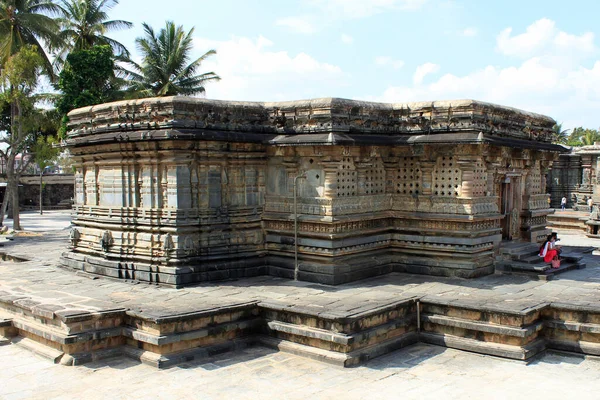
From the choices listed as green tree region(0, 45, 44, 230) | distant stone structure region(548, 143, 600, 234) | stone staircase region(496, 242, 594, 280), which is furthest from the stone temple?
distant stone structure region(548, 143, 600, 234)

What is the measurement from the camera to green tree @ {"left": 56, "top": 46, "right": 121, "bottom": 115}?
761 inches

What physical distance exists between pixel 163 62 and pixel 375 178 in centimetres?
1634

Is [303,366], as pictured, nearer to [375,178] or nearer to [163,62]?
[375,178]

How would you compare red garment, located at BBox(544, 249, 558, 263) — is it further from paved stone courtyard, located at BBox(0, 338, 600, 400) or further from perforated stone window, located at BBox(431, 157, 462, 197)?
paved stone courtyard, located at BBox(0, 338, 600, 400)

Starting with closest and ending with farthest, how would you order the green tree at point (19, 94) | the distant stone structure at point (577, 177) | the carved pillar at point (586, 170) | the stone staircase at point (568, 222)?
the green tree at point (19, 94) < the stone staircase at point (568, 222) < the distant stone structure at point (577, 177) < the carved pillar at point (586, 170)

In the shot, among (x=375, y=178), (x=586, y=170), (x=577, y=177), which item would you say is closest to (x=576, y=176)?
(x=577, y=177)

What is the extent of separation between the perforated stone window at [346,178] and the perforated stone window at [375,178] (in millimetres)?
416

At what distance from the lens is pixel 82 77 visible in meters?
19.4

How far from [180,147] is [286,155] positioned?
1781 millimetres

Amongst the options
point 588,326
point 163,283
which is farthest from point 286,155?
point 588,326

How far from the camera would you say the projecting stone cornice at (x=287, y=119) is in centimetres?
916

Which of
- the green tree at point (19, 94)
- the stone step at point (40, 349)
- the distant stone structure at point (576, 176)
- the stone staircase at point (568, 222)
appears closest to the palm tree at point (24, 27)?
the green tree at point (19, 94)

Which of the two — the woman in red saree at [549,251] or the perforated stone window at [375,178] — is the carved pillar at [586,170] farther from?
the perforated stone window at [375,178]

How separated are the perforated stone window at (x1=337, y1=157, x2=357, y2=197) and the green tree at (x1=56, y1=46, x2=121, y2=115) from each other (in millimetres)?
13055
